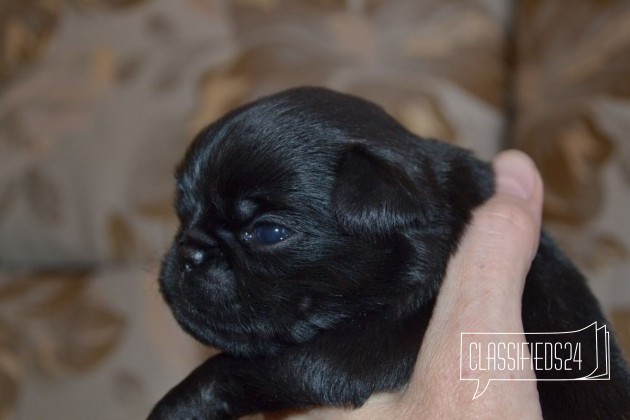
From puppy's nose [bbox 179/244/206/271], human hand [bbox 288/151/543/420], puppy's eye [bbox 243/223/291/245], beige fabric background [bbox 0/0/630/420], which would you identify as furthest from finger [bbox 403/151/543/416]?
beige fabric background [bbox 0/0/630/420]

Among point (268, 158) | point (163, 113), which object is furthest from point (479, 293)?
point (163, 113)

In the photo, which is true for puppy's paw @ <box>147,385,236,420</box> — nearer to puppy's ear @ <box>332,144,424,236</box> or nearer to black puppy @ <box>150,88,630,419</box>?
black puppy @ <box>150,88,630,419</box>

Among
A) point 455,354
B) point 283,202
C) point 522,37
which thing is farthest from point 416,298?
point 522,37

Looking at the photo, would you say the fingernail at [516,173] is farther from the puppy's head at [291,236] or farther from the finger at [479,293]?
the puppy's head at [291,236]

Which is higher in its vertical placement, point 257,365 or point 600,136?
point 257,365

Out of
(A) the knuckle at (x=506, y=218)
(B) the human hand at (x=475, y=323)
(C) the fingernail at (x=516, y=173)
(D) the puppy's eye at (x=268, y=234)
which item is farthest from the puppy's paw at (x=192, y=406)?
(C) the fingernail at (x=516, y=173)

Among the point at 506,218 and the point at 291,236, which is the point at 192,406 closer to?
the point at 291,236

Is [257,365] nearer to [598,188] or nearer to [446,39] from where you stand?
[598,188]
